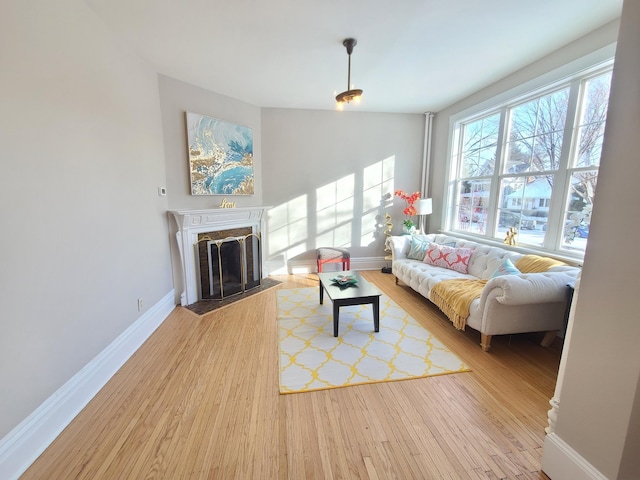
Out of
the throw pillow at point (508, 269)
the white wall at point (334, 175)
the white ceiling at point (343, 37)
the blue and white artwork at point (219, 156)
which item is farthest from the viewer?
the white wall at point (334, 175)

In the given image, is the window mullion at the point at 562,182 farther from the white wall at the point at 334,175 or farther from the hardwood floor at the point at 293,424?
the white wall at the point at 334,175

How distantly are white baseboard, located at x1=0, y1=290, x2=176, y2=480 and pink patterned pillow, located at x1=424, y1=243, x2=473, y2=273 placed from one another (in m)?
3.56

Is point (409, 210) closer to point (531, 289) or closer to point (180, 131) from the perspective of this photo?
point (531, 289)

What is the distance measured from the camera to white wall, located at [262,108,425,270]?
14.4 ft

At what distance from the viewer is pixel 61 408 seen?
1583mm

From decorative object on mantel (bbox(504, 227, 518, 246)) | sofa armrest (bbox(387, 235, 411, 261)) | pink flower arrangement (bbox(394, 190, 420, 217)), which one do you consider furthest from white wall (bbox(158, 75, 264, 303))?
decorative object on mantel (bbox(504, 227, 518, 246))

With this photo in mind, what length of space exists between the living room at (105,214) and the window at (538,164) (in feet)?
1.21

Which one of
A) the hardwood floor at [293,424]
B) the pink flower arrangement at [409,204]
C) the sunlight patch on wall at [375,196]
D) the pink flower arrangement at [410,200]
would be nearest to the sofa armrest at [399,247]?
the pink flower arrangement at [409,204]

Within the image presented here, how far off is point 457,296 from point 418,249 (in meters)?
1.44

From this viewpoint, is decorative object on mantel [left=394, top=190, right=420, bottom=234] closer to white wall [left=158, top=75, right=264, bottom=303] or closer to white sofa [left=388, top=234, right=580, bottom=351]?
white sofa [left=388, top=234, right=580, bottom=351]

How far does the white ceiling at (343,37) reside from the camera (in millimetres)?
2004

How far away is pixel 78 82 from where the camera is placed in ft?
5.98

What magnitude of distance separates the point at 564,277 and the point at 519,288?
1.43 feet

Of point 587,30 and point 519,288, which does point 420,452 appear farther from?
point 587,30
